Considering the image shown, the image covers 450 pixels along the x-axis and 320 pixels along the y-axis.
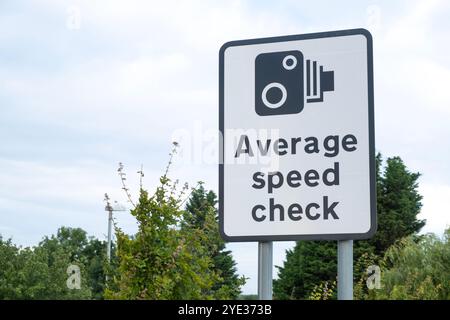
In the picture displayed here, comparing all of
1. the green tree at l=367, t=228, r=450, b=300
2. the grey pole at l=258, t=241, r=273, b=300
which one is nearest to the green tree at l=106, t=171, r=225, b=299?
the grey pole at l=258, t=241, r=273, b=300

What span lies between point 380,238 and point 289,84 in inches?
1664

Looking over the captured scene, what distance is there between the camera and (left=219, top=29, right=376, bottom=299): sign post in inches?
134

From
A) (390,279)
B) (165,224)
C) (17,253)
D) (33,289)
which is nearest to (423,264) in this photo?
(390,279)

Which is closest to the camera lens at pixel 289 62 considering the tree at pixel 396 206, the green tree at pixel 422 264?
the green tree at pixel 422 264

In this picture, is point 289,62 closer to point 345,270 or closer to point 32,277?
point 345,270

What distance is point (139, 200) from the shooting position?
20.6ft

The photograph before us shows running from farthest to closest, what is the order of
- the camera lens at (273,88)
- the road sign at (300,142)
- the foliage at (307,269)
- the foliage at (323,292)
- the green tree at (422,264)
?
the foliage at (307,269) → the green tree at (422,264) → the foliage at (323,292) → the camera lens at (273,88) → the road sign at (300,142)

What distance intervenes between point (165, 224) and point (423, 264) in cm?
2931

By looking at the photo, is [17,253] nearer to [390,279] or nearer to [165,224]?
[390,279]

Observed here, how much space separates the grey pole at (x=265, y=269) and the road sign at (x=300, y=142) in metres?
0.06

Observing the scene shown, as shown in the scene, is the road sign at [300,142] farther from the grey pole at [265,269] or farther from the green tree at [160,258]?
the green tree at [160,258]

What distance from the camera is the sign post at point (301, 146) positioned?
339cm
